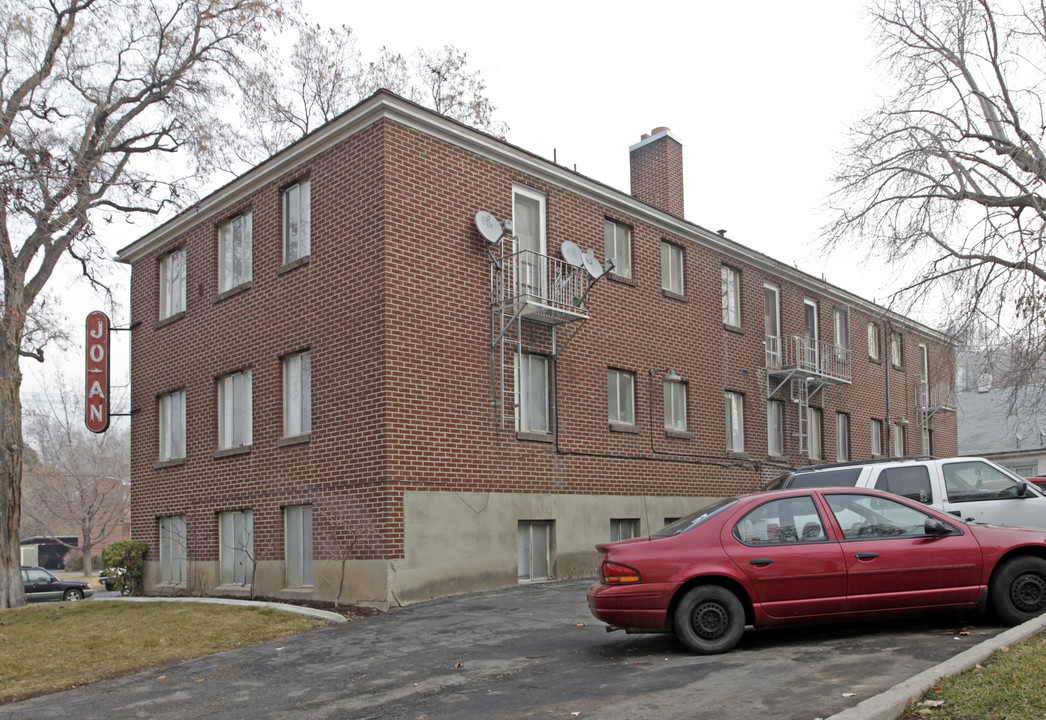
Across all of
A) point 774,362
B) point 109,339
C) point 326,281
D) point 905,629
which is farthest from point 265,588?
point 774,362

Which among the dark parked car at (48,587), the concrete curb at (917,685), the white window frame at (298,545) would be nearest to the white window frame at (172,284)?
the white window frame at (298,545)

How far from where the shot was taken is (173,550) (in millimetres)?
19500

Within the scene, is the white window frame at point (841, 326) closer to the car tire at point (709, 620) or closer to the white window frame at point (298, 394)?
the white window frame at point (298, 394)

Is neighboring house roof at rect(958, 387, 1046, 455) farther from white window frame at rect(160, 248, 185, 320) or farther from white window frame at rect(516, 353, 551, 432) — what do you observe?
white window frame at rect(160, 248, 185, 320)

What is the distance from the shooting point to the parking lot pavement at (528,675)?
22.0 feet

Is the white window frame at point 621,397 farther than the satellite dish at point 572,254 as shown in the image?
Yes

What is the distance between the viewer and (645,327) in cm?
1905

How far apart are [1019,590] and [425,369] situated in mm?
8701

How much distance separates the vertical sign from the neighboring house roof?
112ft

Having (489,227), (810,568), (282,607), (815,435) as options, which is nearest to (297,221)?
(489,227)

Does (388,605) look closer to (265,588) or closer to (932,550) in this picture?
(265,588)

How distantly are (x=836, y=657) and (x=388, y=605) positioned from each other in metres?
7.22

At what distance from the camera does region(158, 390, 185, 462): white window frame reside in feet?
64.5

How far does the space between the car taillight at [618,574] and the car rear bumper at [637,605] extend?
43 millimetres
